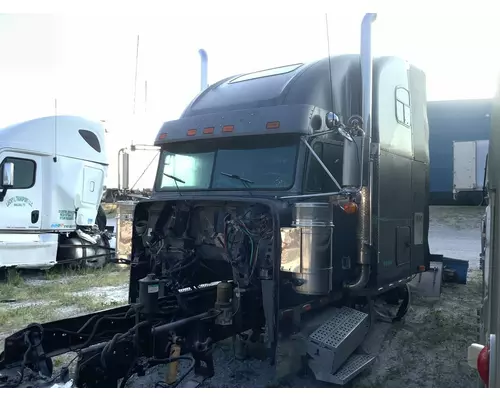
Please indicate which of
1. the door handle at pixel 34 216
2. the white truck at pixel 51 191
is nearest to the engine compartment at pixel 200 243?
the white truck at pixel 51 191

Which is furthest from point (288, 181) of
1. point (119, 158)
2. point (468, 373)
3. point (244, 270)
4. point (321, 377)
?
point (468, 373)

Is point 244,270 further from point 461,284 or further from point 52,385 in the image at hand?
point 461,284

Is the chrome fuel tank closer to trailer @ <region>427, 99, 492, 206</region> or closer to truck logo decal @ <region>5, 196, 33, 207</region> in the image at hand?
trailer @ <region>427, 99, 492, 206</region>

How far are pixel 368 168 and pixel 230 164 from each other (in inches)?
52.2

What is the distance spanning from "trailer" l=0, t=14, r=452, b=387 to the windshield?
0.01 metres

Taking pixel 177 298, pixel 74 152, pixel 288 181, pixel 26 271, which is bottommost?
pixel 26 271

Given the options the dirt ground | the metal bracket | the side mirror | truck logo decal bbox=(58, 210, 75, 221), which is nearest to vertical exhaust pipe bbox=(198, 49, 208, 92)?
the dirt ground

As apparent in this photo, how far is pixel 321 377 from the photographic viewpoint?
3857mm

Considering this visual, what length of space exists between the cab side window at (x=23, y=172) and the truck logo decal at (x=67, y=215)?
848 mm

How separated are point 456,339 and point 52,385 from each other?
428 cm

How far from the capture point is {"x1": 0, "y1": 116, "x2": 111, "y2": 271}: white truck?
871 cm

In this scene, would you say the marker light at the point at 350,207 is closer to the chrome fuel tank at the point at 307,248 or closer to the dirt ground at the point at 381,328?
the chrome fuel tank at the point at 307,248

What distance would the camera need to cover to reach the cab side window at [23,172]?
887cm

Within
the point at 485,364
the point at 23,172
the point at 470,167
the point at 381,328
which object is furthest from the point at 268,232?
the point at 23,172
